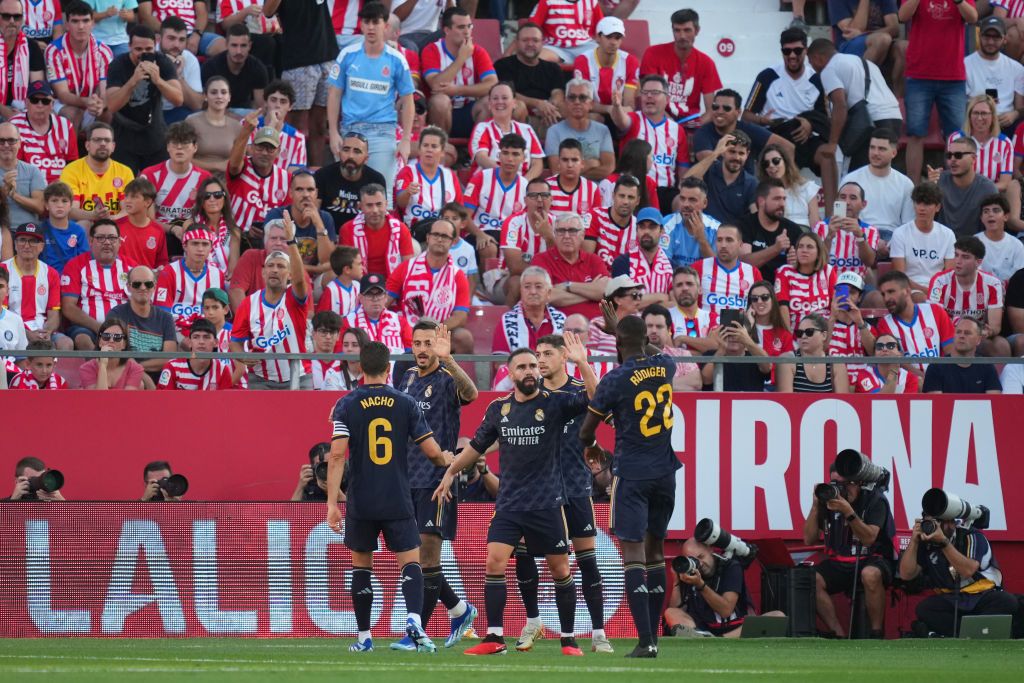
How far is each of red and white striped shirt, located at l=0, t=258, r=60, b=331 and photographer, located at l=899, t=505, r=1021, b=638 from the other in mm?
7583

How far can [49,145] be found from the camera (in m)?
16.1

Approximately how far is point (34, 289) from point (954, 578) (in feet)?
26.7

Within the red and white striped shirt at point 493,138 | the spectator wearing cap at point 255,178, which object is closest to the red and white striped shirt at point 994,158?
the red and white striped shirt at point 493,138

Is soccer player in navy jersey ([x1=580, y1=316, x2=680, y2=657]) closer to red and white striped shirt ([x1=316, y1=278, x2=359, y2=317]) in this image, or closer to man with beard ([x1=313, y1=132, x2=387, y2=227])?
red and white striped shirt ([x1=316, y1=278, x2=359, y2=317])

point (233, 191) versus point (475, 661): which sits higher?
point (233, 191)

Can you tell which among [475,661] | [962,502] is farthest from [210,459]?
[962,502]

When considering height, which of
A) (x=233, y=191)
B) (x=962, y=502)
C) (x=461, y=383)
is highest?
(x=233, y=191)

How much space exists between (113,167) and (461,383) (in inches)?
241

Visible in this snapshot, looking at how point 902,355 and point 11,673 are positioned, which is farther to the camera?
point 902,355

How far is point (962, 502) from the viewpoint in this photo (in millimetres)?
13000

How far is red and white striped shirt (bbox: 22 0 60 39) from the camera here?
1714cm

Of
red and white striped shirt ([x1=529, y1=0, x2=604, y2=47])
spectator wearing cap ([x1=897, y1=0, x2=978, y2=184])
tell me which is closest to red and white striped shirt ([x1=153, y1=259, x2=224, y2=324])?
red and white striped shirt ([x1=529, y1=0, x2=604, y2=47])

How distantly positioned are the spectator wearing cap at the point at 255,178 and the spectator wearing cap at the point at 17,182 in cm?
182

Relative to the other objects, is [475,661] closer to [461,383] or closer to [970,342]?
[461,383]
